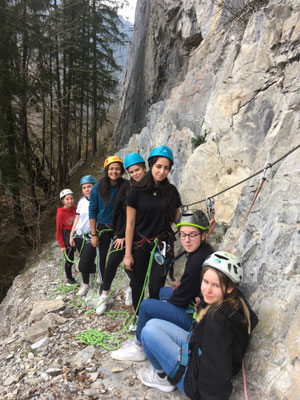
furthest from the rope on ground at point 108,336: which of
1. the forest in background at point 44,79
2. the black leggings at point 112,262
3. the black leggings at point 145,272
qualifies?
the forest in background at point 44,79

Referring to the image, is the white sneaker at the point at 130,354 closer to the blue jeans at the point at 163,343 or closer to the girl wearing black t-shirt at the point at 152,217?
the blue jeans at the point at 163,343

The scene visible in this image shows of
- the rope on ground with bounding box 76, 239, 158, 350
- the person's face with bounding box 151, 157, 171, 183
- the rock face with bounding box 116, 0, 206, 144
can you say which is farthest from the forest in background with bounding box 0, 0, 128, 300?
the person's face with bounding box 151, 157, 171, 183

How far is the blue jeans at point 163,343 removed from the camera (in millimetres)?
2193

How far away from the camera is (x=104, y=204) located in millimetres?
3797

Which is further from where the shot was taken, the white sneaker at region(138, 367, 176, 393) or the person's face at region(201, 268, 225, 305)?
the white sneaker at region(138, 367, 176, 393)

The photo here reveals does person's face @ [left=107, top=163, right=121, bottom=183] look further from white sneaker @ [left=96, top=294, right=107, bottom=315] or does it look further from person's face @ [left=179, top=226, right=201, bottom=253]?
white sneaker @ [left=96, top=294, right=107, bottom=315]

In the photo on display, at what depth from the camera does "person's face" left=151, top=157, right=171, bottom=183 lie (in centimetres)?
289

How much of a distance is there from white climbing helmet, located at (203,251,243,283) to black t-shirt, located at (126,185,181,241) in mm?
1043

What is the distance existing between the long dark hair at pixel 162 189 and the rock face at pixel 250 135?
2.93ft

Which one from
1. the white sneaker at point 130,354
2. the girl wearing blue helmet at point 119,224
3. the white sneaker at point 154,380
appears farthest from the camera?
the girl wearing blue helmet at point 119,224

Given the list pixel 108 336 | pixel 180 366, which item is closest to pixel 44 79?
pixel 108 336

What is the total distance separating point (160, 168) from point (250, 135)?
210 cm

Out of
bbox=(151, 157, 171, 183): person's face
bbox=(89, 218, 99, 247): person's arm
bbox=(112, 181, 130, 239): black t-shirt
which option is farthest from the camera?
bbox=(89, 218, 99, 247): person's arm

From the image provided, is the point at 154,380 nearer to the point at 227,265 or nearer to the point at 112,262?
the point at 227,265
